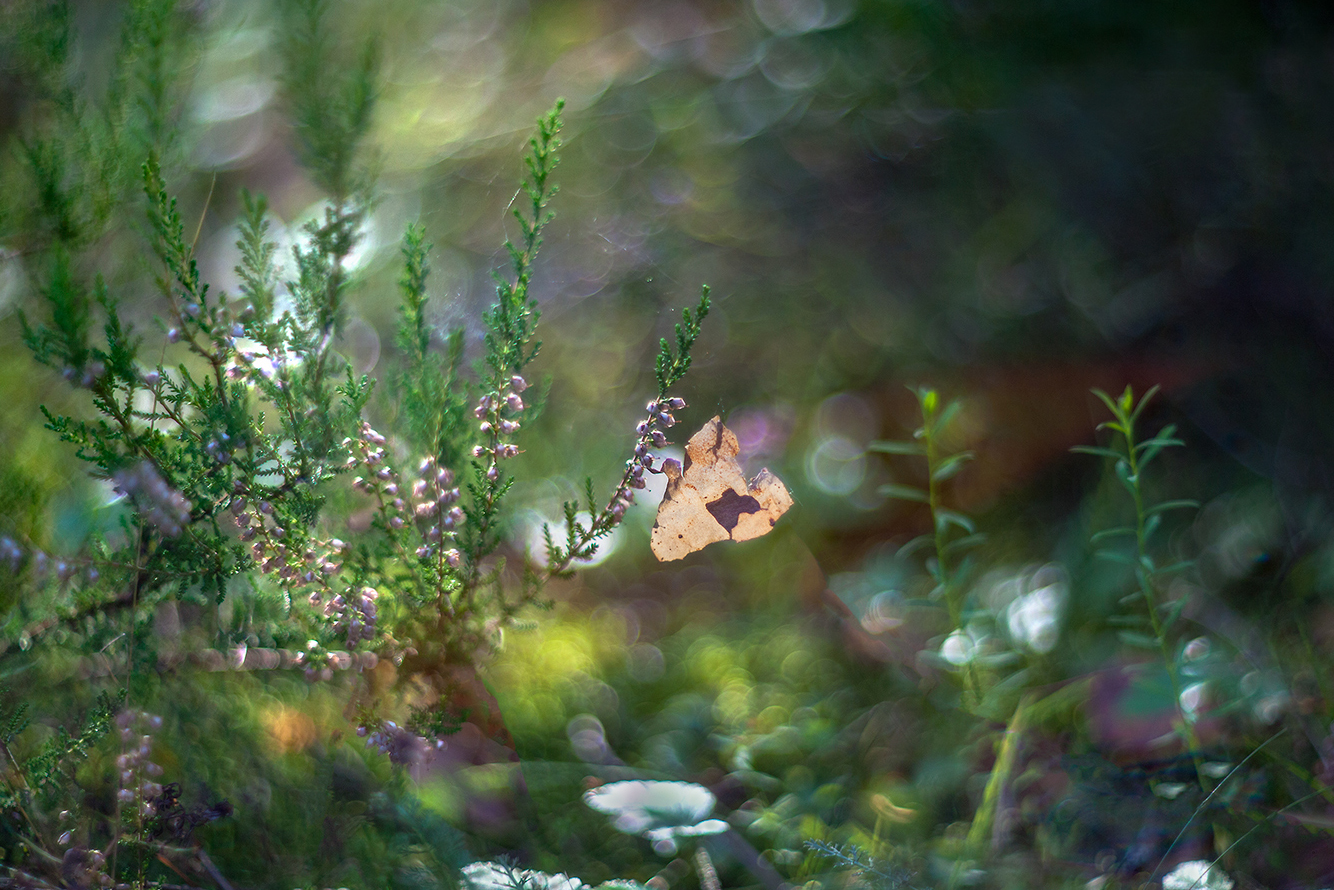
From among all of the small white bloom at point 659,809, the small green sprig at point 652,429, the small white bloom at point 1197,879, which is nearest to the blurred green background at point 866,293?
the small white bloom at point 659,809

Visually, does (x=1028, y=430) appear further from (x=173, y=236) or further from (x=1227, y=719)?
(x=173, y=236)

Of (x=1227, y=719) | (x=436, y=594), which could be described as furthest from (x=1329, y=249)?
(x=436, y=594)

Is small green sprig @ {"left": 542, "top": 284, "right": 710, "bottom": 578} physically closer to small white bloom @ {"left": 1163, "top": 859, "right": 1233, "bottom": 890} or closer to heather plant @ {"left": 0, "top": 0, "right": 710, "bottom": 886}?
heather plant @ {"left": 0, "top": 0, "right": 710, "bottom": 886}

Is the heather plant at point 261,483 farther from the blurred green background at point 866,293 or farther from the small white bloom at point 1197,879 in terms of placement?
the small white bloom at point 1197,879

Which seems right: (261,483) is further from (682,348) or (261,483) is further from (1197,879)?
(1197,879)

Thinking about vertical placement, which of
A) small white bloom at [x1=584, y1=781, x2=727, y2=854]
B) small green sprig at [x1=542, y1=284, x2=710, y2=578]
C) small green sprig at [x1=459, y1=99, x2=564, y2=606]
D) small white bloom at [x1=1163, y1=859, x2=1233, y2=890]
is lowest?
small white bloom at [x1=1163, y1=859, x2=1233, y2=890]

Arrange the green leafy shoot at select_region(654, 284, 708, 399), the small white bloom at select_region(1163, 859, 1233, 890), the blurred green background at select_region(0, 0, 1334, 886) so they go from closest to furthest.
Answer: the green leafy shoot at select_region(654, 284, 708, 399), the small white bloom at select_region(1163, 859, 1233, 890), the blurred green background at select_region(0, 0, 1334, 886)

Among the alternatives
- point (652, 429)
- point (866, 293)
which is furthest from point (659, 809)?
point (866, 293)

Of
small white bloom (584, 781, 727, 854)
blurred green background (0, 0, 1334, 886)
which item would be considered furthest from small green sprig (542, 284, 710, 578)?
blurred green background (0, 0, 1334, 886)
